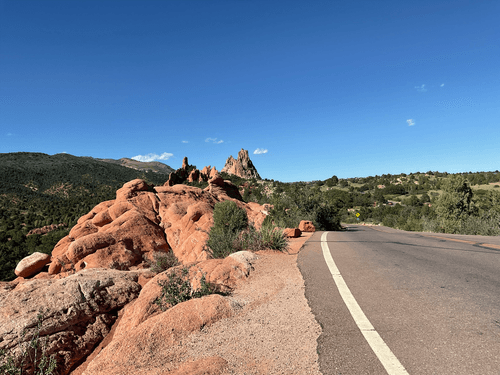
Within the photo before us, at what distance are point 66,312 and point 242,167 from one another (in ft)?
250

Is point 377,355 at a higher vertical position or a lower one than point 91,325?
higher

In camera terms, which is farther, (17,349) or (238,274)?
(238,274)

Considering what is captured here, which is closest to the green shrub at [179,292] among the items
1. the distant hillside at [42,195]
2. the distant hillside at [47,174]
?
the distant hillside at [42,195]

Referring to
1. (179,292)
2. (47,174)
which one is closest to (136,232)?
(179,292)

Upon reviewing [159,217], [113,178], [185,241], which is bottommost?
[185,241]

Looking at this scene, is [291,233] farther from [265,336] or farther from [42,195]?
[42,195]

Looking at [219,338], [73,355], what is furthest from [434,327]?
[73,355]

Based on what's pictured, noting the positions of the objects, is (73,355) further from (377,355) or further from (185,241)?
(185,241)

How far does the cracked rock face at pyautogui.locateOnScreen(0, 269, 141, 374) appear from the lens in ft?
15.6

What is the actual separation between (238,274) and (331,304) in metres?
2.21

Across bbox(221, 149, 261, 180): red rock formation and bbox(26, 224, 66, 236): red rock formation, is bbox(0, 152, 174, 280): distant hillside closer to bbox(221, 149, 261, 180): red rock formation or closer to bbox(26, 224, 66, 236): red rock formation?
bbox(26, 224, 66, 236): red rock formation

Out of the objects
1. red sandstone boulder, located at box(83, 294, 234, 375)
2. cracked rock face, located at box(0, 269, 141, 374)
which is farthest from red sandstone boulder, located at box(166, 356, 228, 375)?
cracked rock face, located at box(0, 269, 141, 374)

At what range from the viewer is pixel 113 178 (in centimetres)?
7281

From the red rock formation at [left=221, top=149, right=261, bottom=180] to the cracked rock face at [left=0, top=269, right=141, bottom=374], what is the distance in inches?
2824
